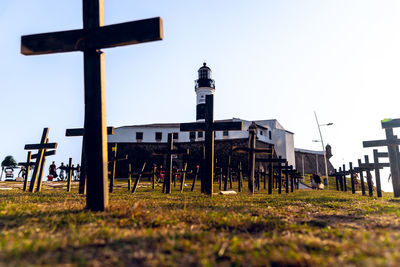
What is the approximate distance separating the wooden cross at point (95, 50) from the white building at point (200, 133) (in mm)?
46652

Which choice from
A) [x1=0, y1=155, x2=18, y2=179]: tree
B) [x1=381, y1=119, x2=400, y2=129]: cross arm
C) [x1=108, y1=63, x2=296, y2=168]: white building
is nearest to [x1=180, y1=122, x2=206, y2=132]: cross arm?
[x1=381, y1=119, x2=400, y2=129]: cross arm

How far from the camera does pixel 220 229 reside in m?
3.58

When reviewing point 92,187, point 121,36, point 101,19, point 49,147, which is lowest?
point 92,187

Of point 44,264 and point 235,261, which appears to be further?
point 235,261

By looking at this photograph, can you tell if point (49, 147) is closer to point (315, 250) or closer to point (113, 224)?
point (113, 224)

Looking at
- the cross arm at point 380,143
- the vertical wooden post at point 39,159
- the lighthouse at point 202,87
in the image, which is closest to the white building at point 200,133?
the lighthouse at point 202,87

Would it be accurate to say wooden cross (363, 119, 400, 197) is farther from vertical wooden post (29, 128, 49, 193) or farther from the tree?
the tree

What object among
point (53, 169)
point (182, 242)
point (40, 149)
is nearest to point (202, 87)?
point (53, 169)

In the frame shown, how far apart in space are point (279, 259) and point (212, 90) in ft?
176

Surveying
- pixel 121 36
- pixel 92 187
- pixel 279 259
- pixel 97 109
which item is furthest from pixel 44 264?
pixel 121 36

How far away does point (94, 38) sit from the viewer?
503 centimetres

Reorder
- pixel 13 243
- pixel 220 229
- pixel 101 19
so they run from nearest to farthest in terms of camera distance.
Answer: pixel 13 243 < pixel 220 229 < pixel 101 19

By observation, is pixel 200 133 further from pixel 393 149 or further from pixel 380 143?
pixel 393 149

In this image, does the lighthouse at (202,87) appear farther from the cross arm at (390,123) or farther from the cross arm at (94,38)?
the cross arm at (94,38)
